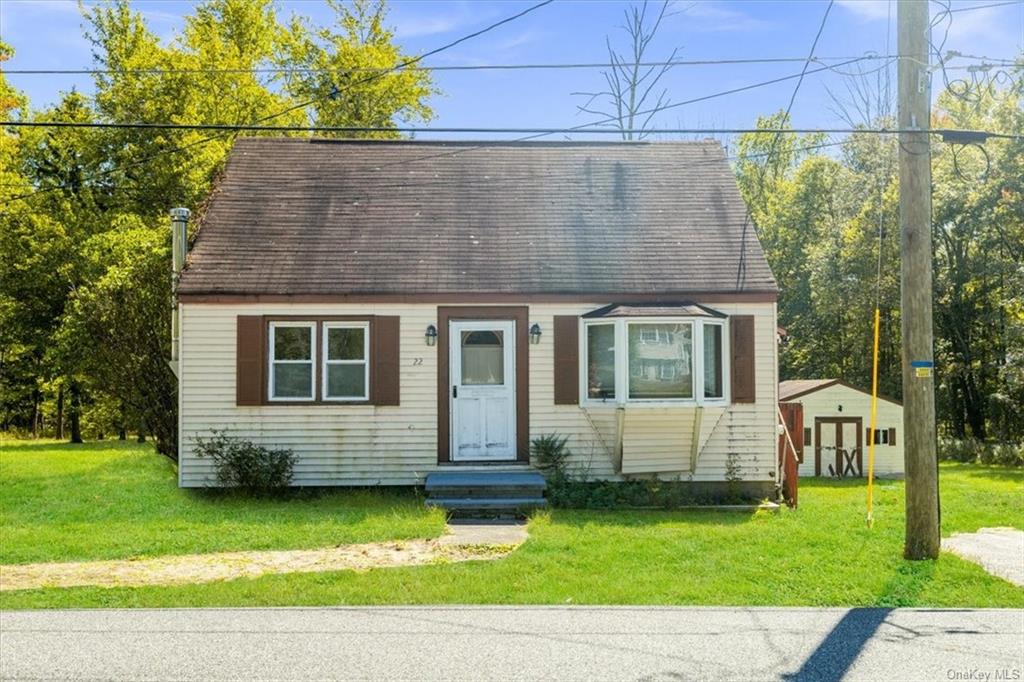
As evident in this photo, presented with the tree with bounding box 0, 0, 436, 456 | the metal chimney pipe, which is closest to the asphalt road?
the metal chimney pipe

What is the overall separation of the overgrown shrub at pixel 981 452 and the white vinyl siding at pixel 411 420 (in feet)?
48.7

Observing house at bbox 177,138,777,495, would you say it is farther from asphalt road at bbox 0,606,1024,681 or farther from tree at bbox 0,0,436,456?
tree at bbox 0,0,436,456

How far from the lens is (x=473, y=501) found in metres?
12.6

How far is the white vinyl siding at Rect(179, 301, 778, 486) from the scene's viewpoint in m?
13.9

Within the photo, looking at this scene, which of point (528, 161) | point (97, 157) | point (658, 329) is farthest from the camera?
point (97, 157)

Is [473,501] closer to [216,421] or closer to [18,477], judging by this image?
[216,421]

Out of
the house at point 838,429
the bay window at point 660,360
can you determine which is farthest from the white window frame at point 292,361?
the house at point 838,429

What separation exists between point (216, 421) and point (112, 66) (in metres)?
20.8

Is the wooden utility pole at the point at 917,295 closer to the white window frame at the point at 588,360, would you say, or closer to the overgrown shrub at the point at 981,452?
the white window frame at the point at 588,360

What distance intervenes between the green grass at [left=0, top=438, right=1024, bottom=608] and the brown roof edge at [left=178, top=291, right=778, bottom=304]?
Result: 3.03 m

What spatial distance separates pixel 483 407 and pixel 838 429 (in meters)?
10.7

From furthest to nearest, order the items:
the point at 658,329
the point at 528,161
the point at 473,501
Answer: the point at 528,161, the point at 658,329, the point at 473,501

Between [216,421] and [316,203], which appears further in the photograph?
[316,203]

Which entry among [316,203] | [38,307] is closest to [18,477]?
[316,203]
